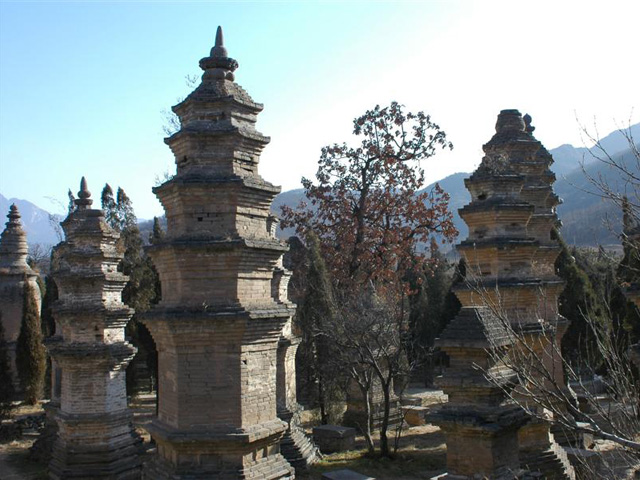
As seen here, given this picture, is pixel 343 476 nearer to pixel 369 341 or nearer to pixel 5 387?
pixel 369 341

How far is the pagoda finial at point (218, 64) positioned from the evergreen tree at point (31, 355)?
69.6 feet

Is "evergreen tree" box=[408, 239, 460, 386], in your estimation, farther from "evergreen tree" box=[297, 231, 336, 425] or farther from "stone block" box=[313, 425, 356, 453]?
"stone block" box=[313, 425, 356, 453]

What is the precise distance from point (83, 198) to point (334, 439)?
10.6m

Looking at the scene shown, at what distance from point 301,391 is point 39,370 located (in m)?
12.5

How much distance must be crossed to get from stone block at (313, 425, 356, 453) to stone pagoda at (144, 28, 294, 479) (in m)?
9.81

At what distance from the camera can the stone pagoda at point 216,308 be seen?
9.45 meters

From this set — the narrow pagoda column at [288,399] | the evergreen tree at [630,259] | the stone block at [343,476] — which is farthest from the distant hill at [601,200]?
the narrow pagoda column at [288,399]

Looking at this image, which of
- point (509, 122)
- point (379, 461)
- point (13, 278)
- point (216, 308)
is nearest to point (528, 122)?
point (509, 122)

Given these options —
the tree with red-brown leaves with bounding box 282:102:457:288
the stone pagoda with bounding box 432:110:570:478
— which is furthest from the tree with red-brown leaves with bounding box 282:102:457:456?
the stone pagoda with bounding box 432:110:570:478

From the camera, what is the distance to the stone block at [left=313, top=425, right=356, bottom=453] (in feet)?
64.1

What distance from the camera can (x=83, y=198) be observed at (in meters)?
17.8

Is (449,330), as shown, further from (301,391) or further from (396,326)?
(301,391)

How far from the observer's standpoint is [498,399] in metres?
11.6

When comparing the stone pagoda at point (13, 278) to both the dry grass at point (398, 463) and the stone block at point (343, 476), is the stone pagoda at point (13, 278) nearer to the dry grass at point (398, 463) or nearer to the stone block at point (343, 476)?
the dry grass at point (398, 463)
